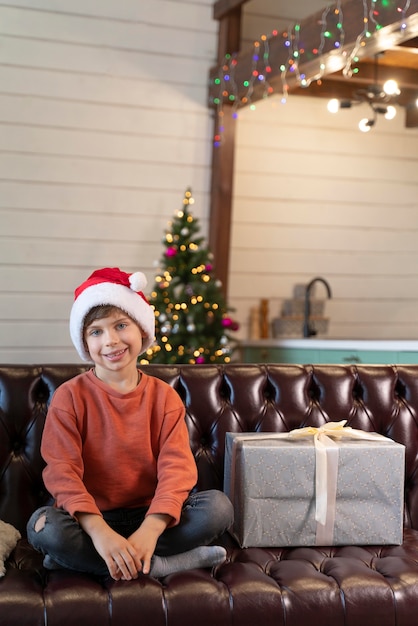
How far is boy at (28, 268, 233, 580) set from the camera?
2125mm

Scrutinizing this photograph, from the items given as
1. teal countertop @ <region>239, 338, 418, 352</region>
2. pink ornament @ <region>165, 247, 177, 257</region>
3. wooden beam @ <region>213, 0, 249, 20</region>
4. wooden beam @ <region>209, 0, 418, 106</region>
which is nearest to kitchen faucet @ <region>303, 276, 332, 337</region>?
teal countertop @ <region>239, 338, 418, 352</region>

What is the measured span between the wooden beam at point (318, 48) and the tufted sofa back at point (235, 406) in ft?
7.04

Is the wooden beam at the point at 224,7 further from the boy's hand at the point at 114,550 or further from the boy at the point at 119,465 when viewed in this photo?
the boy's hand at the point at 114,550

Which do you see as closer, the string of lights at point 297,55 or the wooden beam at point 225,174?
the string of lights at point 297,55

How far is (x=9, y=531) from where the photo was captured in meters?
2.31

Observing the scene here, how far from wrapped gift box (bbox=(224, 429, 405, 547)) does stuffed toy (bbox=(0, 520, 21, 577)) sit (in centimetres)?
56

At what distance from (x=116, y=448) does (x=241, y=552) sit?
0.40m

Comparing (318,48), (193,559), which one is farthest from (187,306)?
(193,559)

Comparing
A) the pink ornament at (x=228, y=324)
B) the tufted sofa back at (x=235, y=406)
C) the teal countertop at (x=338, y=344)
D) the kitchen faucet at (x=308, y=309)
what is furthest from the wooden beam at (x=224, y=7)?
the tufted sofa back at (x=235, y=406)

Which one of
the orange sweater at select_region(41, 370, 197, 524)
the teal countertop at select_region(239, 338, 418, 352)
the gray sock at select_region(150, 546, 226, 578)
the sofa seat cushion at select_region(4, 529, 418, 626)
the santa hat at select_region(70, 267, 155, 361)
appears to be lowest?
the sofa seat cushion at select_region(4, 529, 418, 626)

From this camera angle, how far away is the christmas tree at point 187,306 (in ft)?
18.7

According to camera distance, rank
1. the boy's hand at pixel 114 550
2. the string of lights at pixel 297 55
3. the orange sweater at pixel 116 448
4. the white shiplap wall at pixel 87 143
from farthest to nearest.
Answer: the white shiplap wall at pixel 87 143 < the string of lights at pixel 297 55 < the orange sweater at pixel 116 448 < the boy's hand at pixel 114 550

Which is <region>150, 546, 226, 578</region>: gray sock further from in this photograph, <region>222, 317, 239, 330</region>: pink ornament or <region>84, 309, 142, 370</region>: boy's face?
<region>222, 317, 239, 330</region>: pink ornament

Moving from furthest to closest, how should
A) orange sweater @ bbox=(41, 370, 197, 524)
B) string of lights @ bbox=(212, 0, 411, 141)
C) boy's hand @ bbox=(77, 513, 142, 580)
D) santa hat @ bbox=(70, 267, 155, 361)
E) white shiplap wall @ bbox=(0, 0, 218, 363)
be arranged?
white shiplap wall @ bbox=(0, 0, 218, 363) < string of lights @ bbox=(212, 0, 411, 141) < santa hat @ bbox=(70, 267, 155, 361) < orange sweater @ bbox=(41, 370, 197, 524) < boy's hand @ bbox=(77, 513, 142, 580)
